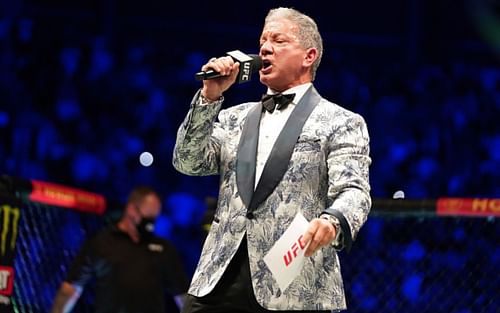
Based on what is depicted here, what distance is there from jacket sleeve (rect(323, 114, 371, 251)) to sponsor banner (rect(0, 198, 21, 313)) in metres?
1.19

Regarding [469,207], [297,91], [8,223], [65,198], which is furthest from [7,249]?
[469,207]

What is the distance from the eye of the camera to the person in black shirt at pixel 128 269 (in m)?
4.12

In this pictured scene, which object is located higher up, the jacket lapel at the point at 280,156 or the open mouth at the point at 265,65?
the open mouth at the point at 265,65

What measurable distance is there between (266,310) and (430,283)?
5.28 ft

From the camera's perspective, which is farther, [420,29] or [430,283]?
[420,29]

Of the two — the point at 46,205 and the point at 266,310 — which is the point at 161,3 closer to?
the point at 46,205

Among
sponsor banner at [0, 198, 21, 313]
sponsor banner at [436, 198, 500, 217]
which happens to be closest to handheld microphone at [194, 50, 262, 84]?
sponsor banner at [0, 198, 21, 313]

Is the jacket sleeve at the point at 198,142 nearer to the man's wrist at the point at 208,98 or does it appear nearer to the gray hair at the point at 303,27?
the man's wrist at the point at 208,98

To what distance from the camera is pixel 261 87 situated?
5953 mm

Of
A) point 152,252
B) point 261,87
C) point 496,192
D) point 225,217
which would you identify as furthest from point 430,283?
point 261,87

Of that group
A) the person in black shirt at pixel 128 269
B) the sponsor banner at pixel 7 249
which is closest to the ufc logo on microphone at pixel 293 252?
the sponsor banner at pixel 7 249

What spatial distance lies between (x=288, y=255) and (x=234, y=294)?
0.57 feet

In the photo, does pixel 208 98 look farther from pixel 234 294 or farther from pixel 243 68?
pixel 234 294

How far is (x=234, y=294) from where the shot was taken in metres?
2.06
